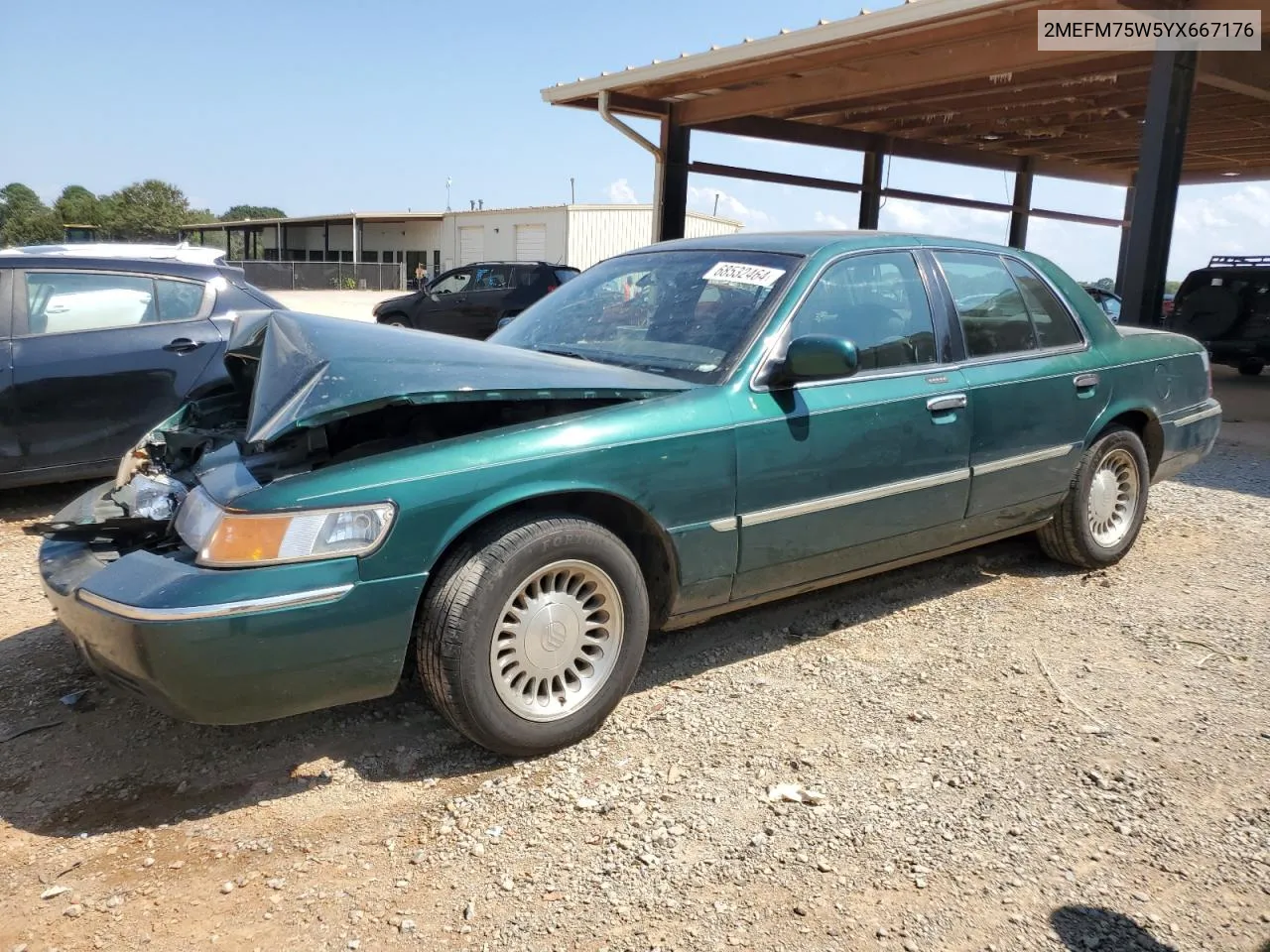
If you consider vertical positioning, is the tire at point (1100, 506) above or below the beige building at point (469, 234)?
below

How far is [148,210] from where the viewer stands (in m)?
64.4

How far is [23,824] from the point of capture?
2.60 metres

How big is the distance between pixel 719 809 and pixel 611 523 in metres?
0.95

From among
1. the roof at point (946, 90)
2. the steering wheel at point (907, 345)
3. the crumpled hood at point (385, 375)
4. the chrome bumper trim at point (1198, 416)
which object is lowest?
the chrome bumper trim at point (1198, 416)

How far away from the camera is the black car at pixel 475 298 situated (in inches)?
655

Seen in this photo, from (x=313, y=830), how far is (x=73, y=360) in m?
3.96

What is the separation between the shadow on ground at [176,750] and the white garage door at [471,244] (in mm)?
38608

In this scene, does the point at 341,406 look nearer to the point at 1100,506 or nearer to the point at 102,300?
the point at 1100,506

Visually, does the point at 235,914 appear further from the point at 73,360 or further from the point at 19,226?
the point at 19,226

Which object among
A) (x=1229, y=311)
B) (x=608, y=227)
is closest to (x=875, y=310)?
(x=1229, y=311)

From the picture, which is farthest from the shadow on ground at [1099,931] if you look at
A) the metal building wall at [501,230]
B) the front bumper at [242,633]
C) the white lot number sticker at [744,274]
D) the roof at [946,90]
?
the metal building wall at [501,230]

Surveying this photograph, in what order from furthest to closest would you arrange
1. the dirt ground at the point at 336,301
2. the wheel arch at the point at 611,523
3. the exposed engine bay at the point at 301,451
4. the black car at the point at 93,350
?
the dirt ground at the point at 336,301, the black car at the point at 93,350, the exposed engine bay at the point at 301,451, the wheel arch at the point at 611,523

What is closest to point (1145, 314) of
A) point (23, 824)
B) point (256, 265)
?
point (23, 824)

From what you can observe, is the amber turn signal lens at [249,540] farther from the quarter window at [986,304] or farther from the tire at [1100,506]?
the tire at [1100,506]
